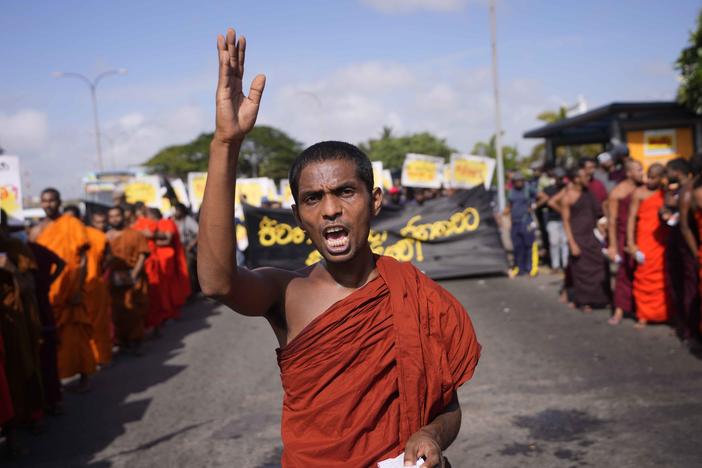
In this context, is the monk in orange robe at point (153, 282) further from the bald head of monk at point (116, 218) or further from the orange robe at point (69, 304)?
the orange robe at point (69, 304)

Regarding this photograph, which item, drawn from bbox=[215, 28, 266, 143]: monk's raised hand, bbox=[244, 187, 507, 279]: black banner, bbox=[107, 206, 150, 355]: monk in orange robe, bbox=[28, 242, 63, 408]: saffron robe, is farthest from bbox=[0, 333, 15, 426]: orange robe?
bbox=[244, 187, 507, 279]: black banner

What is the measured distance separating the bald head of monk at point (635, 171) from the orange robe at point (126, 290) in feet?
18.7

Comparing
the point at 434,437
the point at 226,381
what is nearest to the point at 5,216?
the point at 226,381

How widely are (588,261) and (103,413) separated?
6382 mm

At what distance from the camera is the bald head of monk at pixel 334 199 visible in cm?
228

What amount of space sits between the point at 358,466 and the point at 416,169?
15.9 m

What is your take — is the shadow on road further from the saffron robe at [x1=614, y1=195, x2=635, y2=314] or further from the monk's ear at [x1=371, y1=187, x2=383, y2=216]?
the saffron robe at [x1=614, y1=195, x2=635, y2=314]

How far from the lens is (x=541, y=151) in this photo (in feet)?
136

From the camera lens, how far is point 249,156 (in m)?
77.8

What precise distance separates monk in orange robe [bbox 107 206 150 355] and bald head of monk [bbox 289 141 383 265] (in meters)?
7.03

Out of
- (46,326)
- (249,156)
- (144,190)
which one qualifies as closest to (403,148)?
(249,156)

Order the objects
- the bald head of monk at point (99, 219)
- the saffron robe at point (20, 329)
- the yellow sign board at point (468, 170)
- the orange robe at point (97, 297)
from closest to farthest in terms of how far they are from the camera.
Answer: the saffron robe at point (20, 329)
the orange robe at point (97, 297)
the bald head of monk at point (99, 219)
the yellow sign board at point (468, 170)

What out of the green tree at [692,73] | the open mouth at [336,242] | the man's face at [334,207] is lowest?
the open mouth at [336,242]

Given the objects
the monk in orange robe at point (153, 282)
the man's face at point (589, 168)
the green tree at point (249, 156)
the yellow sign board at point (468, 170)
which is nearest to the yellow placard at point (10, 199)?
the monk in orange robe at point (153, 282)
